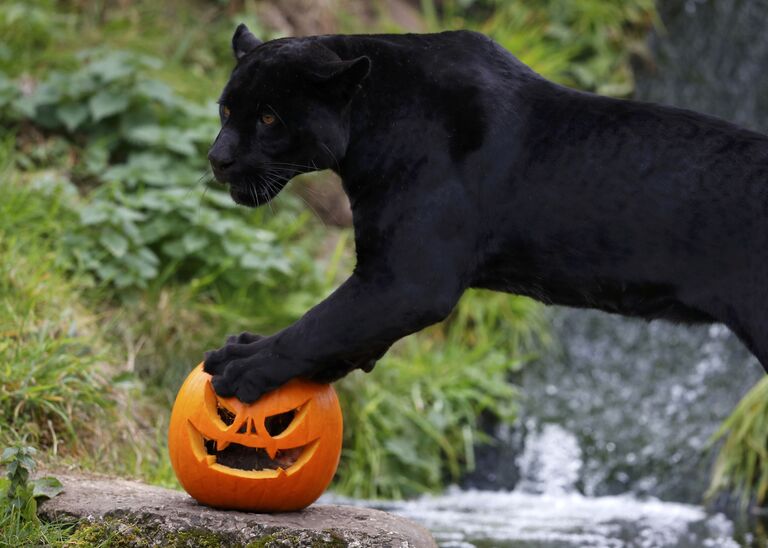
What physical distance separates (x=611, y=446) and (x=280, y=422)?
4.19 meters

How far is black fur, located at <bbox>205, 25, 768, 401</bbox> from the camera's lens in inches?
126

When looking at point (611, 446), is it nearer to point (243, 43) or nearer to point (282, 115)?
point (243, 43)

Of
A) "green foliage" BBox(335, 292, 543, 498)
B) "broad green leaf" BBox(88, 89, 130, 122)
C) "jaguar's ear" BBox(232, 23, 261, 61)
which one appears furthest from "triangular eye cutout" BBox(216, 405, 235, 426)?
"broad green leaf" BBox(88, 89, 130, 122)

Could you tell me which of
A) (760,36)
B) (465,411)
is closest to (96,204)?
(465,411)

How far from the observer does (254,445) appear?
3436 mm

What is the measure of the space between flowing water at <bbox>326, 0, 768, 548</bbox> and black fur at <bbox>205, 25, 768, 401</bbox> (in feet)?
7.89

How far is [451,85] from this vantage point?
345cm

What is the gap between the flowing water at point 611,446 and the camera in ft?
19.2

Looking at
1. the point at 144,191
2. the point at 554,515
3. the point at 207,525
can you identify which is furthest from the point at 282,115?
the point at 554,515

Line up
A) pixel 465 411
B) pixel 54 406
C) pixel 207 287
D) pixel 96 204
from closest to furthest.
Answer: pixel 54 406 → pixel 96 204 → pixel 207 287 → pixel 465 411

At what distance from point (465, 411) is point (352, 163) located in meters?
3.83

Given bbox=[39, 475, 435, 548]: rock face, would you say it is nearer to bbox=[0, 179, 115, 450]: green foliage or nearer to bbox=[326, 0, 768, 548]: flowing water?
bbox=[0, 179, 115, 450]: green foliage

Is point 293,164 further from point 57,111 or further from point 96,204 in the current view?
point 57,111

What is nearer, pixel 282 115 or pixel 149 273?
pixel 282 115
